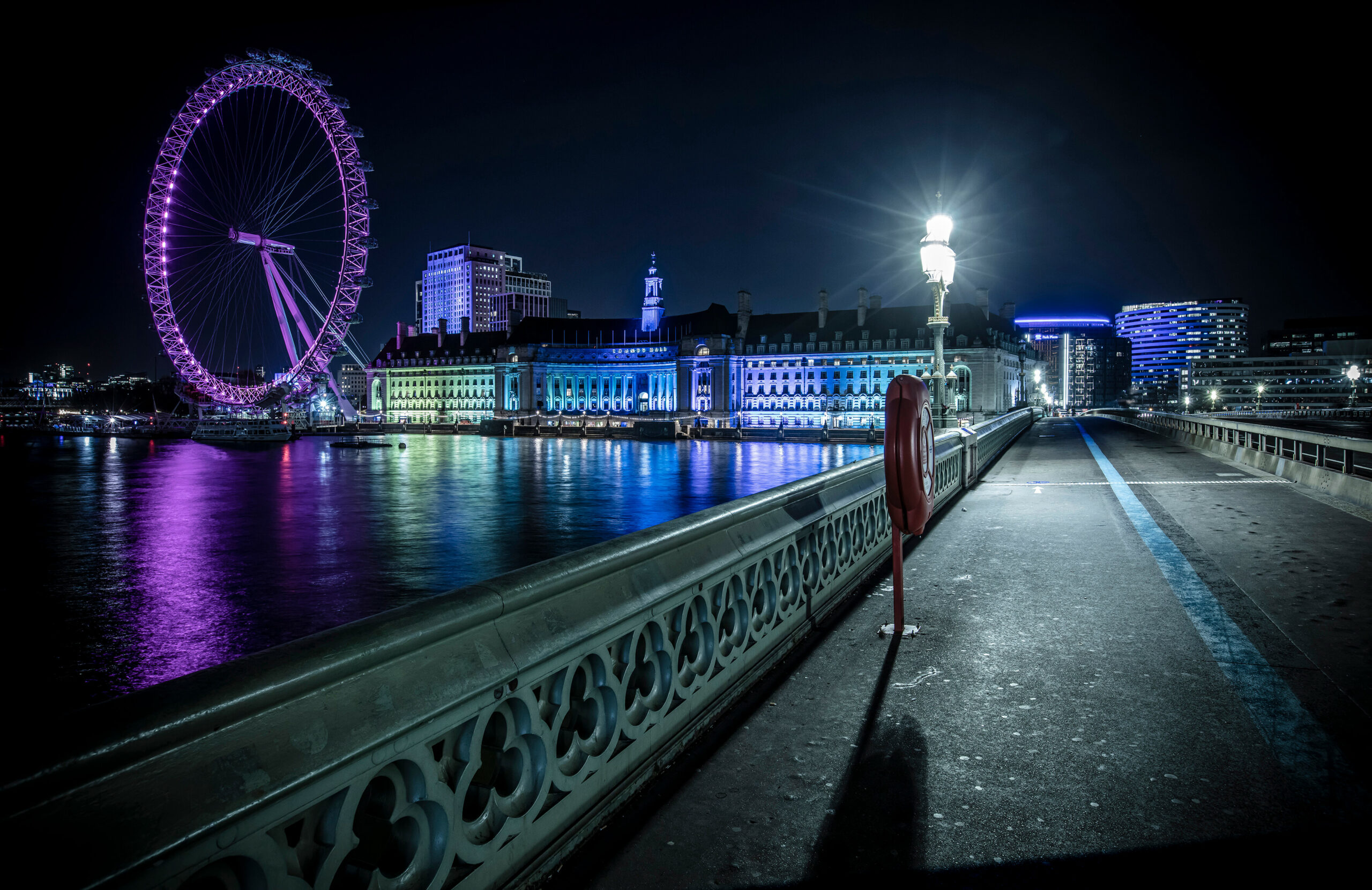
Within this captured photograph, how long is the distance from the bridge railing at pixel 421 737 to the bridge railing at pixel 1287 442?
13436 millimetres

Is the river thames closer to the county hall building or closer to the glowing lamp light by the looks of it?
the glowing lamp light

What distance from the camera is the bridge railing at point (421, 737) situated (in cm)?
163

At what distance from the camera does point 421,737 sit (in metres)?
2.50

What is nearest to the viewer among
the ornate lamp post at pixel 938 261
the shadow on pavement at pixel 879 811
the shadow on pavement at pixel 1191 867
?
the shadow on pavement at pixel 1191 867

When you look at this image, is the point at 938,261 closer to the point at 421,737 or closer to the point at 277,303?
the point at 421,737

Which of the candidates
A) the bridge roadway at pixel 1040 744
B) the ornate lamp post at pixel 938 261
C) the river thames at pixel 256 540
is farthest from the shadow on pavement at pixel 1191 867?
the ornate lamp post at pixel 938 261

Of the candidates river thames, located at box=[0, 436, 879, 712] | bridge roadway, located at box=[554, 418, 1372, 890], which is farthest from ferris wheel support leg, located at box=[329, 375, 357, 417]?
bridge roadway, located at box=[554, 418, 1372, 890]

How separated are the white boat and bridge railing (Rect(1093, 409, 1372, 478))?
6660cm

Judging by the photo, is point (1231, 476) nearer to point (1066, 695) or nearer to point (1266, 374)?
point (1066, 695)

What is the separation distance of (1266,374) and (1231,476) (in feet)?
687

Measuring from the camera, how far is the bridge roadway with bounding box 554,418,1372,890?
3.19 metres

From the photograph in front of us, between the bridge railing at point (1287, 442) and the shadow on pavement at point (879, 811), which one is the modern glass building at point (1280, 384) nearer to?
the bridge railing at point (1287, 442)

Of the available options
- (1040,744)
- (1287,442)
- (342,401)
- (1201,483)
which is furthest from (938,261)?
(342,401)

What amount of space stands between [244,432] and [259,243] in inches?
844
